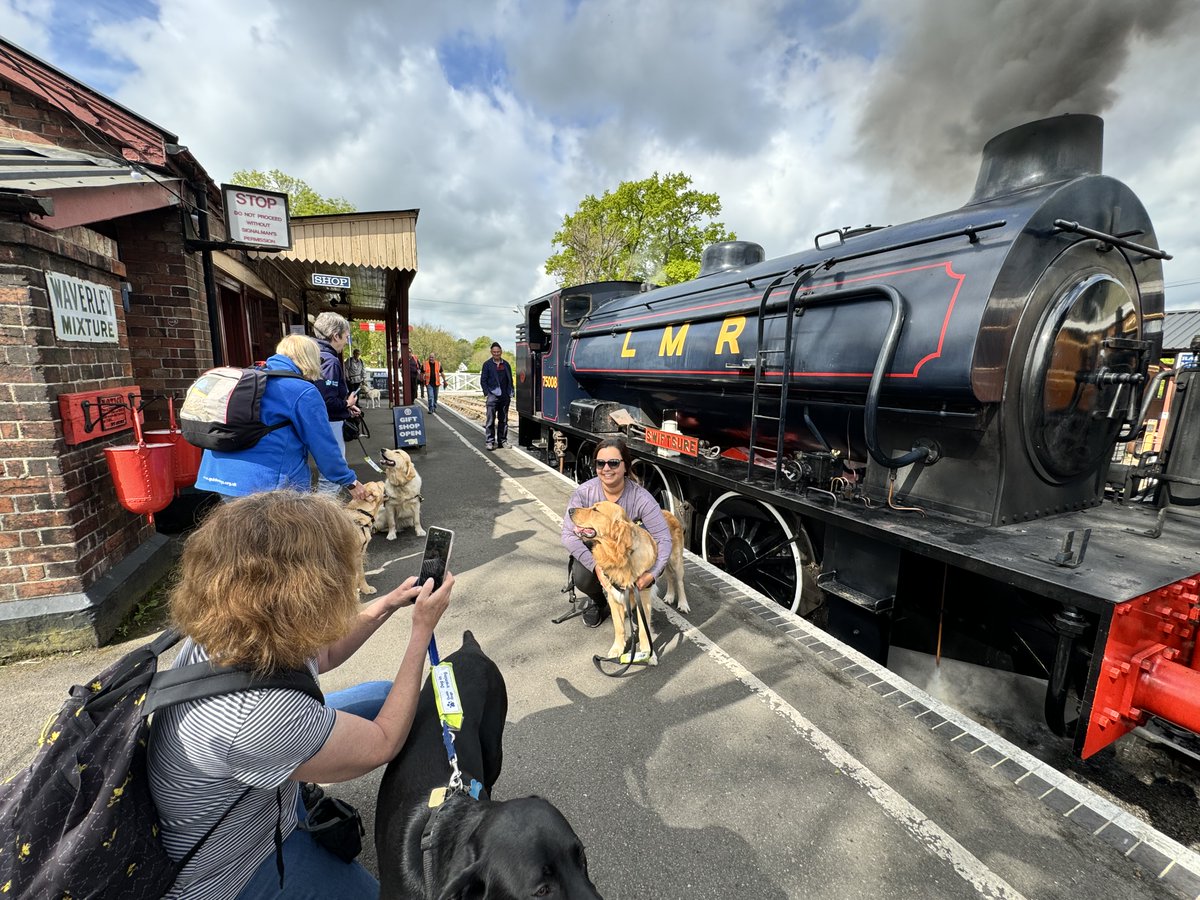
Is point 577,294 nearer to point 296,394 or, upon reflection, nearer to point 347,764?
point 296,394

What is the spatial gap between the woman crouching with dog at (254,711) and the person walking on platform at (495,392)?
9.07 m

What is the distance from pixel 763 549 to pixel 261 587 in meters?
3.56

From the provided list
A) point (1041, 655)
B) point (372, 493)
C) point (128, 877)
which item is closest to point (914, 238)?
point (1041, 655)

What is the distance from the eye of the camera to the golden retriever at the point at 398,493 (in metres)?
4.94

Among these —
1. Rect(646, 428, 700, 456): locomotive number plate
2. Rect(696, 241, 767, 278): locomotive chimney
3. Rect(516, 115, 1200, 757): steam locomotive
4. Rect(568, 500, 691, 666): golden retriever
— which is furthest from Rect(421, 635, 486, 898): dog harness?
Rect(696, 241, 767, 278): locomotive chimney

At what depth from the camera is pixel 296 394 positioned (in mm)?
2873

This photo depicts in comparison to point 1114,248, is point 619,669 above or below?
below

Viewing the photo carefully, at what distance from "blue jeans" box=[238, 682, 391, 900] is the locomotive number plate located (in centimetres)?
344

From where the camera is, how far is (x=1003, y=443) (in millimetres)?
2609

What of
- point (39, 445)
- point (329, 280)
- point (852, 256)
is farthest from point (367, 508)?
point (329, 280)

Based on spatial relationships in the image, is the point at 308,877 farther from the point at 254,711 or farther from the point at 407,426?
the point at 407,426

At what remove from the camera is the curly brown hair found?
1135 mm

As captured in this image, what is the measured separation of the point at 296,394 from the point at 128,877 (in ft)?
7.51

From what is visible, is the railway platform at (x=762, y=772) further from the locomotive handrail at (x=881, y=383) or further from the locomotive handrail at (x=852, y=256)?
the locomotive handrail at (x=852, y=256)
